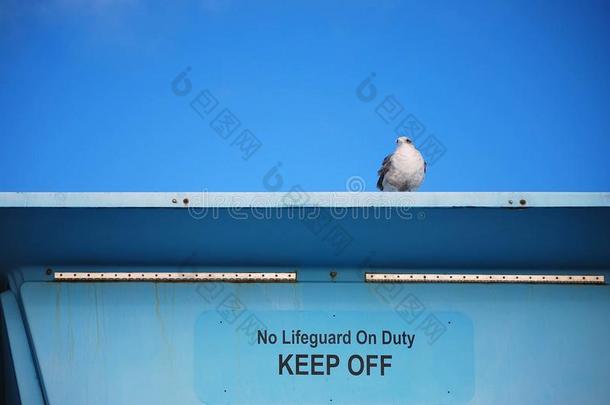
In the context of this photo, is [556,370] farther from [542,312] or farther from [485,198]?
[485,198]

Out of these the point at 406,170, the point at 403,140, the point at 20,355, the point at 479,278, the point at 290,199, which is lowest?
the point at 20,355

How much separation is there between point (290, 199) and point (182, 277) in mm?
427

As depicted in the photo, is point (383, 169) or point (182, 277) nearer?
point (182, 277)

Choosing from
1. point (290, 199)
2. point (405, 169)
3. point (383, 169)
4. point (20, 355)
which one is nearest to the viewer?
point (290, 199)

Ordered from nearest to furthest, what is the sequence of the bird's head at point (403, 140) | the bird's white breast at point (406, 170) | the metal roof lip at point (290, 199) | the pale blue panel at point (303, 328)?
the metal roof lip at point (290, 199), the pale blue panel at point (303, 328), the bird's white breast at point (406, 170), the bird's head at point (403, 140)

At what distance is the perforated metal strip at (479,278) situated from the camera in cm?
168

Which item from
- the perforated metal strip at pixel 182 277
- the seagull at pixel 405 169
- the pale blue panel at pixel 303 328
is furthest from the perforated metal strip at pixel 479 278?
the seagull at pixel 405 169

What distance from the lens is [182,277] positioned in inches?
66.6

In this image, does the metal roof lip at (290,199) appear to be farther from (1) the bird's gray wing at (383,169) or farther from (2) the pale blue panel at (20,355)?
(1) the bird's gray wing at (383,169)

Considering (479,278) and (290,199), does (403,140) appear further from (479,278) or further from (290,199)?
(290,199)

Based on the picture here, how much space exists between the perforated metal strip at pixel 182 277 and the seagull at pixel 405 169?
0.97 m

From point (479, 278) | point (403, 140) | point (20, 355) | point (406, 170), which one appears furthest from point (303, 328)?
point (403, 140)

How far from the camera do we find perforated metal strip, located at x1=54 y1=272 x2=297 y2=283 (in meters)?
1.69

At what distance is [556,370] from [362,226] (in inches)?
26.7
